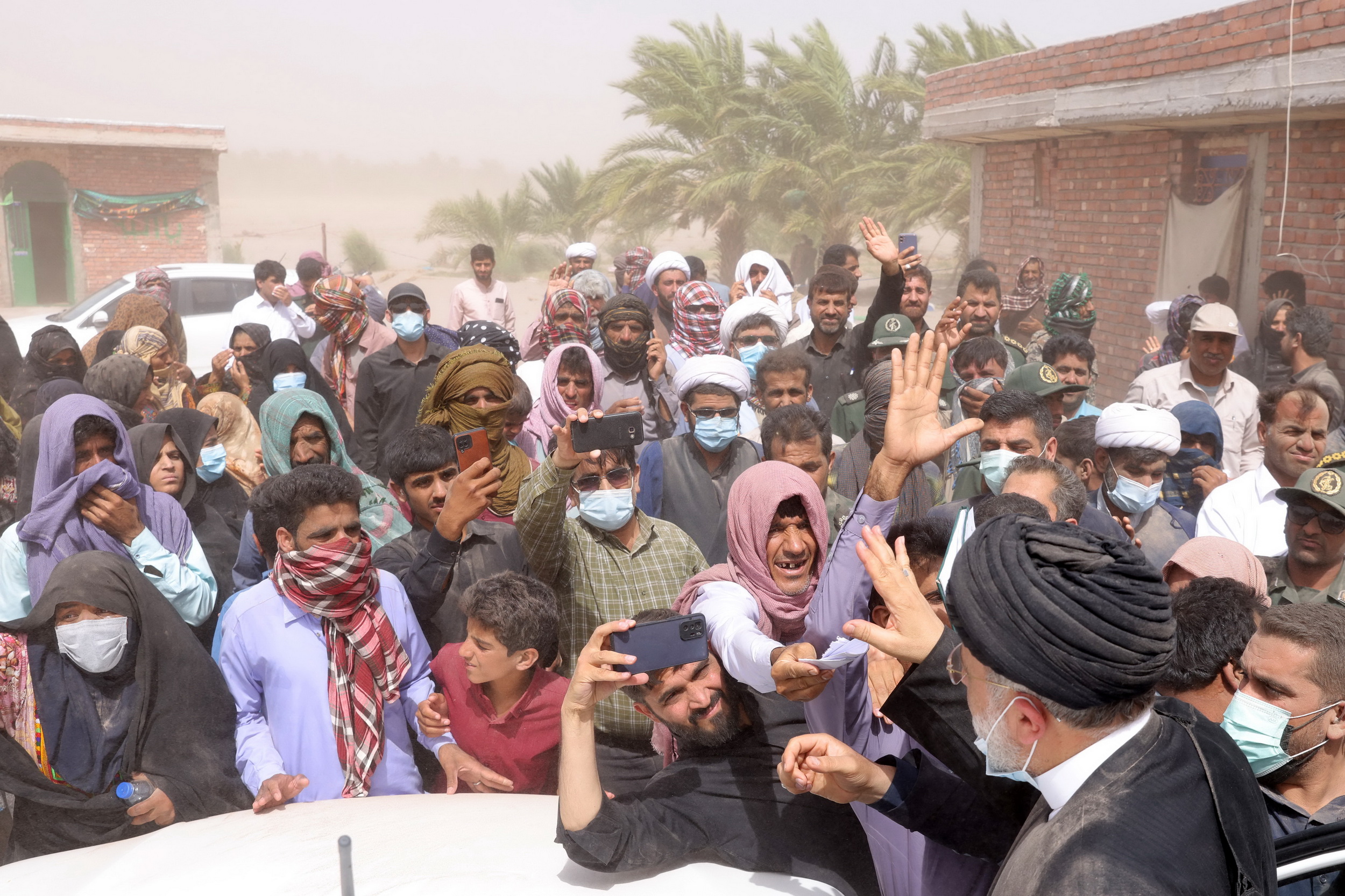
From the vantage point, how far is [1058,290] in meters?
9.07

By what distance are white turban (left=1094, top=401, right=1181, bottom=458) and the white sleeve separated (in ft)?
6.69

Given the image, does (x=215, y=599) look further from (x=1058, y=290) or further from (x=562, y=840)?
(x=1058, y=290)

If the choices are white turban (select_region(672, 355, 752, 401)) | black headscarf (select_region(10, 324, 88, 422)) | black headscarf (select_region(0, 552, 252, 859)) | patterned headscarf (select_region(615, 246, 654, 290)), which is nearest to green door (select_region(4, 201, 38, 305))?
patterned headscarf (select_region(615, 246, 654, 290))

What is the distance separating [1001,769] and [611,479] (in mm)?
1974

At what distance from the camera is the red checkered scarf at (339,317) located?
6832 mm

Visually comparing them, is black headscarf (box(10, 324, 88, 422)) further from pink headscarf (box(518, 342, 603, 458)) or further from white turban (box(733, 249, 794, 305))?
white turban (box(733, 249, 794, 305))

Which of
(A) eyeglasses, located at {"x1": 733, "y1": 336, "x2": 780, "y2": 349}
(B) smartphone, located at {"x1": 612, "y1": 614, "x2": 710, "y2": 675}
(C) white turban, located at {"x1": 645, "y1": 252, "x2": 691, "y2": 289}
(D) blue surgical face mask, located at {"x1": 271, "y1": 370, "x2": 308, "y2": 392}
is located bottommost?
(B) smartphone, located at {"x1": 612, "y1": 614, "x2": 710, "y2": 675}

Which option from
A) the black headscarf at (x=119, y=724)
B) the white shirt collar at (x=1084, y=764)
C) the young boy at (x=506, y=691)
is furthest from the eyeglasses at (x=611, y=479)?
the white shirt collar at (x=1084, y=764)

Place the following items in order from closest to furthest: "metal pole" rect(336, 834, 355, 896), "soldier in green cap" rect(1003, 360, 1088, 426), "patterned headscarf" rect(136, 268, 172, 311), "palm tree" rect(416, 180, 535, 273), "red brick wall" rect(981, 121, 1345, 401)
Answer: "metal pole" rect(336, 834, 355, 896), "soldier in green cap" rect(1003, 360, 1088, 426), "red brick wall" rect(981, 121, 1345, 401), "patterned headscarf" rect(136, 268, 172, 311), "palm tree" rect(416, 180, 535, 273)

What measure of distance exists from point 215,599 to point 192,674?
54 centimetres

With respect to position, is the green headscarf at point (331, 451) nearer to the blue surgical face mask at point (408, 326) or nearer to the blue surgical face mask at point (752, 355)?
the blue surgical face mask at point (408, 326)

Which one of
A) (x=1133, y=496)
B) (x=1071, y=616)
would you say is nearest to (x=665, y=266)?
(x=1133, y=496)

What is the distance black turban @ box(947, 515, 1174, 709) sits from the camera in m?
1.45

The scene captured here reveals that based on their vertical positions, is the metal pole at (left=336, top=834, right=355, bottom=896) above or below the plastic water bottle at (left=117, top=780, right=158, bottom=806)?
above
